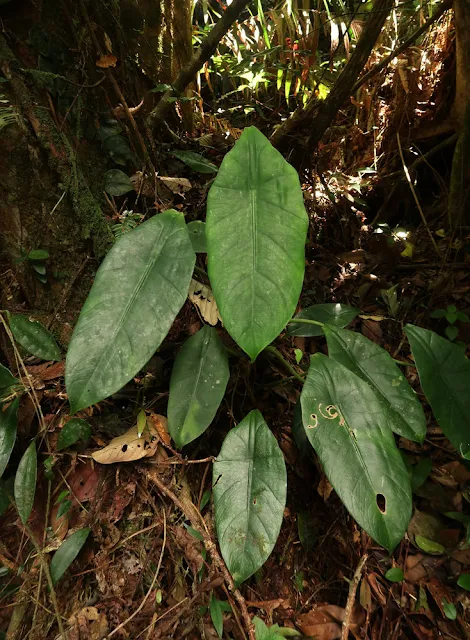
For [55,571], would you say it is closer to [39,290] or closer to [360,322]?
[39,290]

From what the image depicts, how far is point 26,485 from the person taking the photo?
95 cm

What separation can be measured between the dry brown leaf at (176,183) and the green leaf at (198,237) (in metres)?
0.34

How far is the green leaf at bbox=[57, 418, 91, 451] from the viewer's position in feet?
3.38

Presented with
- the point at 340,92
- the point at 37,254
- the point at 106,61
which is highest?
the point at 106,61

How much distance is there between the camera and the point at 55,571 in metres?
0.91

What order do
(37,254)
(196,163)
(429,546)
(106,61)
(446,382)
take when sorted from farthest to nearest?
(196,163), (106,61), (37,254), (429,546), (446,382)

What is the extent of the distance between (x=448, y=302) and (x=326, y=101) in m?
1.03

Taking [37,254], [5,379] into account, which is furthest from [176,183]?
[5,379]

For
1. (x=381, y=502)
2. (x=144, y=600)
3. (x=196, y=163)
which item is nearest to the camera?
→ (x=381, y=502)

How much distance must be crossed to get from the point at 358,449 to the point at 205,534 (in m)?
0.41

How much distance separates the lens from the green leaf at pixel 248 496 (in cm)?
77

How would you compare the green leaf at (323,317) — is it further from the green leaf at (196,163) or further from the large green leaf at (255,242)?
the green leaf at (196,163)

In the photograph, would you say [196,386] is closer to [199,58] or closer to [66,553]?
[66,553]

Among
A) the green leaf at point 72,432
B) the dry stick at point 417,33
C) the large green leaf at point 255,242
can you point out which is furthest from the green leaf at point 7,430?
the dry stick at point 417,33
